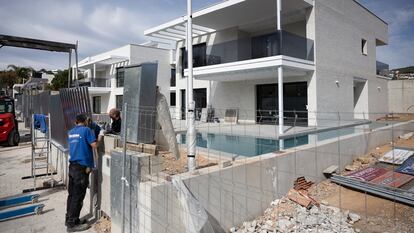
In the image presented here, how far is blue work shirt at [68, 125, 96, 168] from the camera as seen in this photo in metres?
4.14

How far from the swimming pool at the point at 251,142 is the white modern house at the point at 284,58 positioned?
996mm

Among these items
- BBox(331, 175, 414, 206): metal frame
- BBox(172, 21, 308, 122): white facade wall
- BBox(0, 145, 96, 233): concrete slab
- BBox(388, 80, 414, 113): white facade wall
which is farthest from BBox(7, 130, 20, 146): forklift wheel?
BBox(388, 80, 414, 113): white facade wall

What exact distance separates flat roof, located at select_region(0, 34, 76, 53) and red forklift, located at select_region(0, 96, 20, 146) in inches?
209

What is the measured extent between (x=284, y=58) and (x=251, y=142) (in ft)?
13.6

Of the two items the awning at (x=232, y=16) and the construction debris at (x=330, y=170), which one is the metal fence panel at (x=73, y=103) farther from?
the awning at (x=232, y=16)

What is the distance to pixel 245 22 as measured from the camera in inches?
596

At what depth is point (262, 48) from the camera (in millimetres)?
12250

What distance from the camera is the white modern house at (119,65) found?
2438 cm

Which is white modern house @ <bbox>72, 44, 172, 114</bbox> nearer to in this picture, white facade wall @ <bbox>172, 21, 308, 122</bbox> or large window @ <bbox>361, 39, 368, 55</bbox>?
white facade wall @ <bbox>172, 21, 308, 122</bbox>

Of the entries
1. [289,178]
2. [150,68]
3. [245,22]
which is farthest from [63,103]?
[245,22]

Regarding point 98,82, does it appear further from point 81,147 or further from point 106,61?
point 81,147

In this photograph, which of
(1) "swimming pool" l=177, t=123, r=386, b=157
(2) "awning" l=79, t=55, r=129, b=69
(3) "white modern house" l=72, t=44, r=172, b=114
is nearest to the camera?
(1) "swimming pool" l=177, t=123, r=386, b=157

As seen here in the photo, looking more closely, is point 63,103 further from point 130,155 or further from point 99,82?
point 99,82

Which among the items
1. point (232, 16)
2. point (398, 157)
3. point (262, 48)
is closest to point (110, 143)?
point (398, 157)
